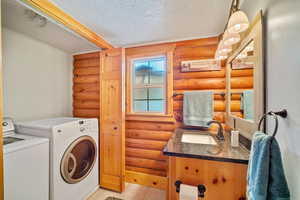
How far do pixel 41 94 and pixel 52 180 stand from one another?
135cm

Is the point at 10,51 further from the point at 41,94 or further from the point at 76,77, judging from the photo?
the point at 76,77

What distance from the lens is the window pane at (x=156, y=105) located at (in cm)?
208

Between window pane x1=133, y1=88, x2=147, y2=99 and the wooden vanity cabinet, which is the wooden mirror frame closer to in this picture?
the wooden vanity cabinet

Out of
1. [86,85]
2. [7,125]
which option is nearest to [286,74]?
[7,125]

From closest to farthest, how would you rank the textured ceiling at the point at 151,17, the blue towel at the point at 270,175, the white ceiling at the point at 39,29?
the blue towel at the point at 270,175
the textured ceiling at the point at 151,17
the white ceiling at the point at 39,29

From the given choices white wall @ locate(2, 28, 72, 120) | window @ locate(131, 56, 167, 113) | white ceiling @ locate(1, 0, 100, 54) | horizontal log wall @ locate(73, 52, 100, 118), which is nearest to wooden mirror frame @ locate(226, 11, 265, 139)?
window @ locate(131, 56, 167, 113)

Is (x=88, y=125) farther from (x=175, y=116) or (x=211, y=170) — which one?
(x=211, y=170)

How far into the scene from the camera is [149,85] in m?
2.15

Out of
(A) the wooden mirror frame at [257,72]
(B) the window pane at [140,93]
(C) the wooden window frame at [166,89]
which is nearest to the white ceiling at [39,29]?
(C) the wooden window frame at [166,89]

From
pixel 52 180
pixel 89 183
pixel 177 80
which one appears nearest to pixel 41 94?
pixel 52 180

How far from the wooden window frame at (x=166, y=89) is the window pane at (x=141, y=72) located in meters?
0.09

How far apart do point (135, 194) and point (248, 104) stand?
6.13 feet

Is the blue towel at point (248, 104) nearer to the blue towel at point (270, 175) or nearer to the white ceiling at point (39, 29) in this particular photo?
the blue towel at point (270, 175)

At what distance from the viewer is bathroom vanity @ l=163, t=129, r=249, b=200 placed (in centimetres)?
96
